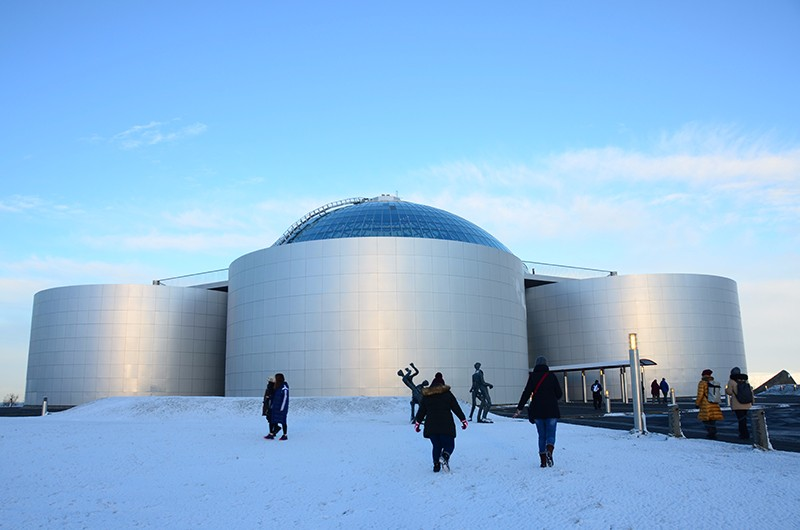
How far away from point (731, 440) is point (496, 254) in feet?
93.9

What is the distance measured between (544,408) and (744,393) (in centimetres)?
683

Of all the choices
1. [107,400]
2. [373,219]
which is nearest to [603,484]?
[107,400]

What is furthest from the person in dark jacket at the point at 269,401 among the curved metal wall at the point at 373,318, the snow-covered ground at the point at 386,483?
the curved metal wall at the point at 373,318

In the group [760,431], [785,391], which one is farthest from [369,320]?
[785,391]

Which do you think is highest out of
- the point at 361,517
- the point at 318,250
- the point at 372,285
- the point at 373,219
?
the point at 373,219

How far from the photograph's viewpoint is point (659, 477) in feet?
28.8

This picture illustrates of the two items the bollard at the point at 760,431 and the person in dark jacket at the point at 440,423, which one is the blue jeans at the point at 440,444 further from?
the bollard at the point at 760,431

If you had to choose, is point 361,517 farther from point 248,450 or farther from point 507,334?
point 507,334

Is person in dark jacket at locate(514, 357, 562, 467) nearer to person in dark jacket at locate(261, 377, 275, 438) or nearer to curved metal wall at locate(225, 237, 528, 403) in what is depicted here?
person in dark jacket at locate(261, 377, 275, 438)

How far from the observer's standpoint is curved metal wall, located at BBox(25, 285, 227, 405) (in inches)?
1897

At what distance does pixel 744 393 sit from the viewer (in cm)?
1395

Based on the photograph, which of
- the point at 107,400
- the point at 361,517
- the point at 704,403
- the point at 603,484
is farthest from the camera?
the point at 107,400

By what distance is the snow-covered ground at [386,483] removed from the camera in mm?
6723

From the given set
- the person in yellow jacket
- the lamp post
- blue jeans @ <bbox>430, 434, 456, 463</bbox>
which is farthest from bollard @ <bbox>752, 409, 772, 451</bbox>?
blue jeans @ <bbox>430, 434, 456, 463</bbox>
